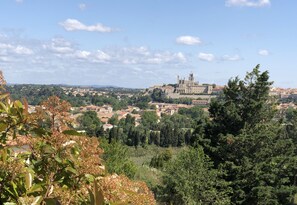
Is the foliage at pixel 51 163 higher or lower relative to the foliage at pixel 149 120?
higher

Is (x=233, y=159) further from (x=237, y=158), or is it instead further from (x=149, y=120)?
(x=149, y=120)

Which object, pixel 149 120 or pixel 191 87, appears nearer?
pixel 149 120

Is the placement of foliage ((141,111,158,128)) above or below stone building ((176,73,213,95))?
below

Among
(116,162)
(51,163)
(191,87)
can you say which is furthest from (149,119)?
(51,163)

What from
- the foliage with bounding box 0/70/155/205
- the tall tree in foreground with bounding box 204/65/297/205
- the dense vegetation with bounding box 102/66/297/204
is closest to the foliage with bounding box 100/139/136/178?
the dense vegetation with bounding box 102/66/297/204

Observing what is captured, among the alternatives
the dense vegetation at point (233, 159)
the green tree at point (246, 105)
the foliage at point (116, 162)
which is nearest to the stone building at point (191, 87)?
the dense vegetation at point (233, 159)

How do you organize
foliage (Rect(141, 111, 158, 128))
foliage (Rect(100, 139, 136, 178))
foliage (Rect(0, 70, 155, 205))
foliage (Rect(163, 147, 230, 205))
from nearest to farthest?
foliage (Rect(0, 70, 155, 205)) → foliage (Rect(163, 147, 230, 205)) → foliage (Rect(100, 139, 136, 178)) → foliage (Rect(141, 111, 158, 128))

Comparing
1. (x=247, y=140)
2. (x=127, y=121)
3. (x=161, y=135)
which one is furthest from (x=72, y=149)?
(x=127, y=121)

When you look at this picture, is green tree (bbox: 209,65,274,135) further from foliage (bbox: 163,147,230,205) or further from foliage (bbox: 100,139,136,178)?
foliage (bbox: 100,139,136,178)

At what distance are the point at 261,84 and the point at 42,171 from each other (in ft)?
66.2

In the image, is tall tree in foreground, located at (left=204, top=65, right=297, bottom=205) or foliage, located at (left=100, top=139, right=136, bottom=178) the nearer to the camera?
foliage, located at (left=100, top=139, right=136, bottom=178)

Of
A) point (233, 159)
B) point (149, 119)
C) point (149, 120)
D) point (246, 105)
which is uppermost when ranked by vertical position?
point (246, 105)

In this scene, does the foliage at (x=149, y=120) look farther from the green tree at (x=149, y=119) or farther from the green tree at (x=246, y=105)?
the green tree at (x=246, y=105)

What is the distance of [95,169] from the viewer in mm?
1590
